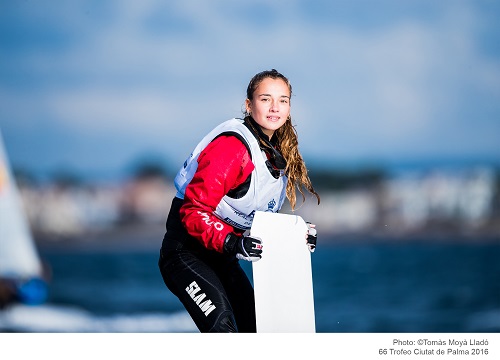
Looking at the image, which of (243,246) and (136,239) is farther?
(136,239)

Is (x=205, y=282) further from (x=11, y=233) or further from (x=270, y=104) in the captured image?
(x=11, y=233)

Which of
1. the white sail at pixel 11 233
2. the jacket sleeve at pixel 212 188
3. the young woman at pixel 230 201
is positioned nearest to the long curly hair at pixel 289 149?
the young woman at pixel 230 201

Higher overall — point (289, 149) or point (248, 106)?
point (248, 106)

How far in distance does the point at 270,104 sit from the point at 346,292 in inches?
2061

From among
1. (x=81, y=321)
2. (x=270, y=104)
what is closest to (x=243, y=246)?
(x=270, y=104)

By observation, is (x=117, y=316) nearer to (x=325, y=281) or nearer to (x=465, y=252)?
(x=325, y=281)

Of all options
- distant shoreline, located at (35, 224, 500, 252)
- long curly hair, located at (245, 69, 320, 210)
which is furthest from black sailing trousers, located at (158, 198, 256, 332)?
distant shoreline, located at (35, 224, 500, 252)

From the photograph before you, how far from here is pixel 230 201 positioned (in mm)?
4754

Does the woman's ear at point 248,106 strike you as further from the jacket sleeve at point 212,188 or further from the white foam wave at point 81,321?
the white foam wave at point 81,321

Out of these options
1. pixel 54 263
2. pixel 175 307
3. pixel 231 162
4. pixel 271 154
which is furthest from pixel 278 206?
pixel 54 263

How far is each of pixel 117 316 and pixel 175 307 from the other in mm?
5827

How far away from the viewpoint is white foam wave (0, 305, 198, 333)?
3353cm

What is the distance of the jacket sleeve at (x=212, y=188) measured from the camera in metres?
4.48

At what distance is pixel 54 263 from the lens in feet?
268
